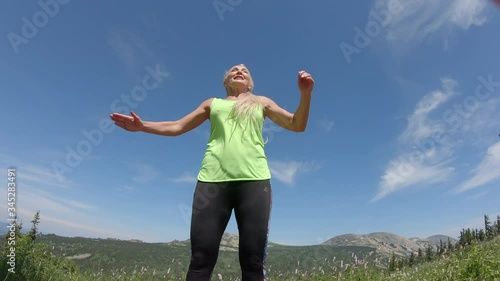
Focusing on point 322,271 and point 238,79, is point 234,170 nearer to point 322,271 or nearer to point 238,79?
point 238,79

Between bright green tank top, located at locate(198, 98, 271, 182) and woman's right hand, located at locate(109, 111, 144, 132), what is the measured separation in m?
0.73

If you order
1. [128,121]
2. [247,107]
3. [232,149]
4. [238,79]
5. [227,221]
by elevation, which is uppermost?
[238,79]

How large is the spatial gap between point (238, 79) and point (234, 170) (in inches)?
45.9

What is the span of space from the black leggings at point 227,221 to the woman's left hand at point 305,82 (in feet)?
2.99

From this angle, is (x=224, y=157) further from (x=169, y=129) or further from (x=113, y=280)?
(x=113, y=280)

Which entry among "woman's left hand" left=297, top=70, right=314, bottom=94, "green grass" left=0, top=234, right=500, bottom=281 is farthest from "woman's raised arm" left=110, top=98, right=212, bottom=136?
"green grass" left=0, top=234, right=500, bottom=281

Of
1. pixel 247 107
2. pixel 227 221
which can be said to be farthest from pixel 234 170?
pixel 247 107

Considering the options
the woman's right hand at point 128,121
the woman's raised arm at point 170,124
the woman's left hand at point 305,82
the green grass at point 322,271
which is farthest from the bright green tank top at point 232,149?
the green grass at point 322,271

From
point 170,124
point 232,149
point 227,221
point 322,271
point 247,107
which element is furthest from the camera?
point 322,271

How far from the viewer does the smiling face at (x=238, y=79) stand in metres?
3.60

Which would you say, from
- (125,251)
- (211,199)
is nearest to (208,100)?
(211,199)

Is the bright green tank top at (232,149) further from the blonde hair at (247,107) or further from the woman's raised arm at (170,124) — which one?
the woman's raised arm at (170,124)

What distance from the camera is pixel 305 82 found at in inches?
120

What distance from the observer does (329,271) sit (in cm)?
970
